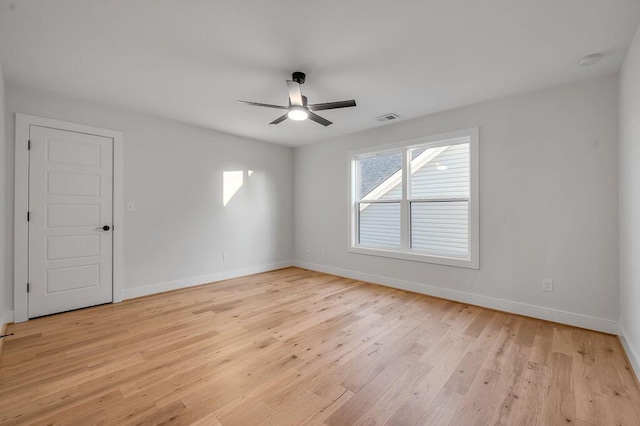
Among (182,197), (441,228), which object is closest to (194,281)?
(182,197)

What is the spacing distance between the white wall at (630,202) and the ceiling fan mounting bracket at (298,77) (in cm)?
256

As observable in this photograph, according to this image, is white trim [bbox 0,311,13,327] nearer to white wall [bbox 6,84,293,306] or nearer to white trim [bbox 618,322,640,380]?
white wall [bbox 6,84,293,306]

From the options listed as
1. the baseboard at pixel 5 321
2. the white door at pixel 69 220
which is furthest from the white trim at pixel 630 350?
the white door at pixel 69 220

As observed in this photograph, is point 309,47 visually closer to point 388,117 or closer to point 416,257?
point 388,117

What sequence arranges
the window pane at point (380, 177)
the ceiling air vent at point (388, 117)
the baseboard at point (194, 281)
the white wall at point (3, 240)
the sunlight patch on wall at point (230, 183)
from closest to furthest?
the white wall at point (3, 240) < the baseboard at point (194, 281) < the ceiling air vent at point (388, 117) < the window pane at point (380, 177) < the sunlight patch on wall at point (230, 183)

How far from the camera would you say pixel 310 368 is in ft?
6.87

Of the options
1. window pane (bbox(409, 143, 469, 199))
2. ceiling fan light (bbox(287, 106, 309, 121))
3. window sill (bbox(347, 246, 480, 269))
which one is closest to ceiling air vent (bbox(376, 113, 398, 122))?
window pane (bbox(409, 143, 469, 199))

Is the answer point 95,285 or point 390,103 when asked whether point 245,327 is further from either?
point 390,103

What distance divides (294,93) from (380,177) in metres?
2.39

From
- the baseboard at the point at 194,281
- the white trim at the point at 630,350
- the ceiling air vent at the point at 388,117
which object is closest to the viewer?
the white trim at the point at 630,350

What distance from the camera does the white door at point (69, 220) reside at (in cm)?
312

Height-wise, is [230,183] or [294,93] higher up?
[294,93]

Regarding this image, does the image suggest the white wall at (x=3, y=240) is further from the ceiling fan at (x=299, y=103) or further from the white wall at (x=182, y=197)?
the ceiling fan at (x=299, y=103)

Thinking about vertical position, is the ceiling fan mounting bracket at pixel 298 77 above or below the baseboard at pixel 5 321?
above
